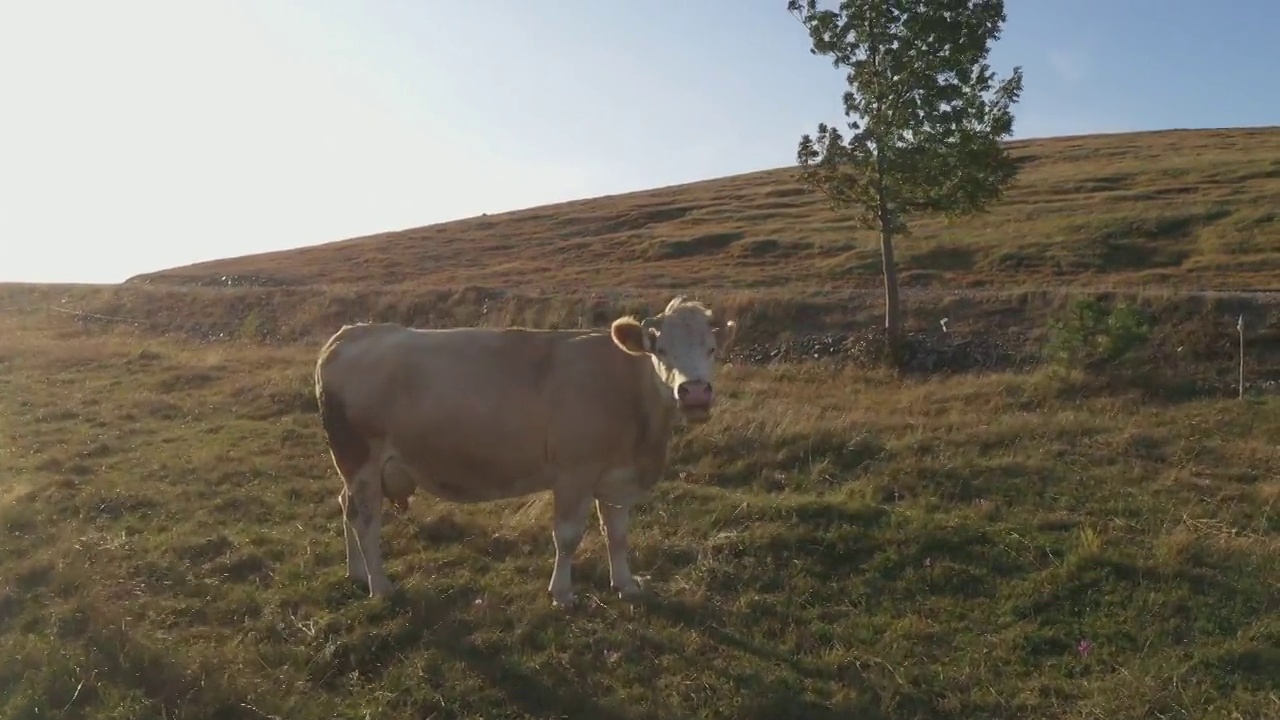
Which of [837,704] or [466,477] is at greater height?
[466,477]

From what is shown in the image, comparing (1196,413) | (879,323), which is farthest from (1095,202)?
(1196,413)

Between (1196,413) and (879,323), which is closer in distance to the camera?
(1196,413)

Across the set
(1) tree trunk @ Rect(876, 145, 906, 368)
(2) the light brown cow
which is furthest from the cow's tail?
(1) tree trunk @ Rect(876, 145, 906, 368)

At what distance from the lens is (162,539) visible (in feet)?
29.3

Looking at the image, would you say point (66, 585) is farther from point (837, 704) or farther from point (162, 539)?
point (837, 704)

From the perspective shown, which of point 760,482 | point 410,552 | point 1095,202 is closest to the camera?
point 410,552

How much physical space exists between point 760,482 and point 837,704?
4621 mm

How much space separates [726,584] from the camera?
779cm

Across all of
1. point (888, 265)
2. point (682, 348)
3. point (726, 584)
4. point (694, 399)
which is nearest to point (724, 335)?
point (682, 348)

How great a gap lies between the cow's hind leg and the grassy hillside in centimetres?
1981

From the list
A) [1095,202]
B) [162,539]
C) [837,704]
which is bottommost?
[837,704]

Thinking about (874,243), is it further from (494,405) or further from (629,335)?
(494,405)

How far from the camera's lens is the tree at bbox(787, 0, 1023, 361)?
65.4ft

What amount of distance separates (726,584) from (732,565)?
26 cm
